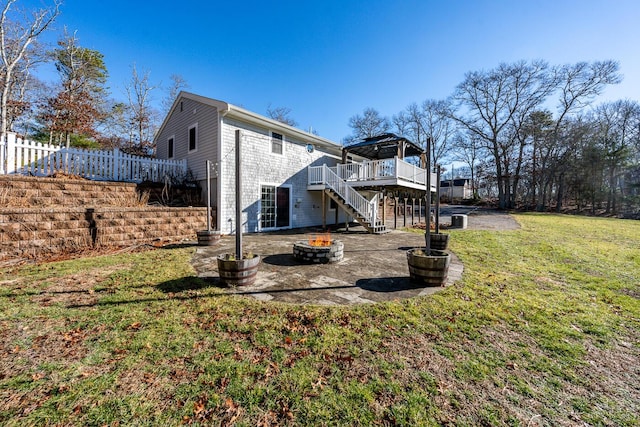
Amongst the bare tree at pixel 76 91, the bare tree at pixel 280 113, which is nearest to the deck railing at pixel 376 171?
the bare tree at pixel 76 91

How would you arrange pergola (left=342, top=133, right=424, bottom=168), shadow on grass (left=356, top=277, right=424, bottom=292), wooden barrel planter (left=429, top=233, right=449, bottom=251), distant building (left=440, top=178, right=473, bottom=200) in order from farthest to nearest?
distant building (left=440, top=178, right=473, bottom=200), pergola (left=342, top=133, right=424, bottom=168), wooden barrel planter (left=429, top=233, right=449, bottom=251), shadow on grass (left=356, top=277, right=424, bottom=292)

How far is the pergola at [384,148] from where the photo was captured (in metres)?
11.3

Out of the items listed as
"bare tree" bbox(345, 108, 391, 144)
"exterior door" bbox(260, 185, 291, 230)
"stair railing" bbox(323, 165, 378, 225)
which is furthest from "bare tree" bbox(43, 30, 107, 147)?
"bare tree" bbox(345, 108, 391, 144)

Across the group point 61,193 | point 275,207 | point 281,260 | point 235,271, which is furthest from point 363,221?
point 61,193

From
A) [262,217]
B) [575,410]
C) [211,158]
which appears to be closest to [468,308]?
[575,410]

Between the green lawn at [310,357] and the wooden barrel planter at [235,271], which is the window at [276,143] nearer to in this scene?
the wooden barrel planter at [235,271]

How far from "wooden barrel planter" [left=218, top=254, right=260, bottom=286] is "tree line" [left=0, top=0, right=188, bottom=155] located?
17924 millimetres

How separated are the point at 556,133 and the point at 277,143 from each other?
3014cm

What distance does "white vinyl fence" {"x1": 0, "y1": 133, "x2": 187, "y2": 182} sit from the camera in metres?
7.08

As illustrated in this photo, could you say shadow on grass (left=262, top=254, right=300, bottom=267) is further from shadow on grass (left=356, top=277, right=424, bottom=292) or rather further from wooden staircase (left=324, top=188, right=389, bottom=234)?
wooden staircase (left=324, top=188, right=389, bottom=234)

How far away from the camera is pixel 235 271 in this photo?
12.8 ft

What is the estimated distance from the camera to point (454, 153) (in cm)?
3497

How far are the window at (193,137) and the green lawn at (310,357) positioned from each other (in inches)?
306

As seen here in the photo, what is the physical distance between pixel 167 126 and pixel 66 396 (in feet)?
47.0
